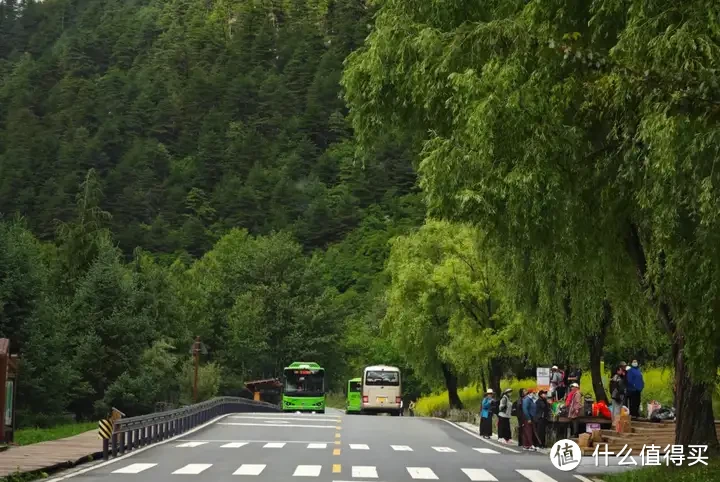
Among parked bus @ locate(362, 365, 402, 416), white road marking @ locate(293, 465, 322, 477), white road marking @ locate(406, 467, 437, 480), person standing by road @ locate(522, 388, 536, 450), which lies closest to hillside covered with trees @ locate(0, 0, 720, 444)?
person standing by road @ locate(522, 388, 536, 450)

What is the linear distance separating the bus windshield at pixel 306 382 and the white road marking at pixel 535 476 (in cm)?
5002

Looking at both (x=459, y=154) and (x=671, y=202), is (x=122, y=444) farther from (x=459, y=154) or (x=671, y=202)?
(x=671, y=202)

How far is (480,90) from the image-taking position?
15.5 m

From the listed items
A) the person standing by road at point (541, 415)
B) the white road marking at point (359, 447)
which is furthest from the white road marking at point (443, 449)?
the person standing by road at point (541, 415)

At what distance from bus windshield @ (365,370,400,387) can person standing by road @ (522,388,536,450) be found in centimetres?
3834

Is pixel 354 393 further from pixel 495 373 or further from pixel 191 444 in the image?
pixel 191 444

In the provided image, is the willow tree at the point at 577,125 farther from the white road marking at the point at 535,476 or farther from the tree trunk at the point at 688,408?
the white road marking at the point at 535,476

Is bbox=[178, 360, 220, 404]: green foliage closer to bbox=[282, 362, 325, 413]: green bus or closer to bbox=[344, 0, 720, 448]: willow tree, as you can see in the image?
bbox=[282, 362, 325, 413]: green bus

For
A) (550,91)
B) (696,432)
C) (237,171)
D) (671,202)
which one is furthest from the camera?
(237,171)

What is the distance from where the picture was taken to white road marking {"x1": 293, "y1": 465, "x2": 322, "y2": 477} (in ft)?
64.0

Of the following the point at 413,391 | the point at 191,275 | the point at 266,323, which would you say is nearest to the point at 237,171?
the point at 191,275

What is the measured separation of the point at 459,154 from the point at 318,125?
18206 centimetres

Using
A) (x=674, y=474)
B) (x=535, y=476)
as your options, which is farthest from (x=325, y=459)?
(x=674, y=474)

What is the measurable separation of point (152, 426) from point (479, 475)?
12.3m
